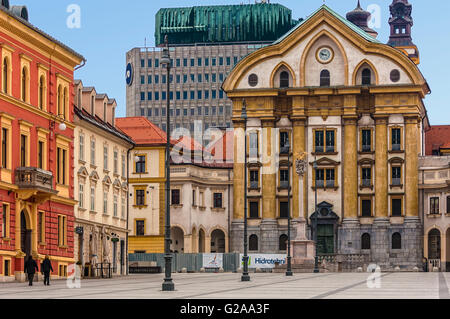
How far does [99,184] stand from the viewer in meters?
73.2

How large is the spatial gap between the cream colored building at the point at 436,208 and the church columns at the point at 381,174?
→ 380 cm

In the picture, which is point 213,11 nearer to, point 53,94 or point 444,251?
point 444,251

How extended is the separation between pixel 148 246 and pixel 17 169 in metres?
54.6

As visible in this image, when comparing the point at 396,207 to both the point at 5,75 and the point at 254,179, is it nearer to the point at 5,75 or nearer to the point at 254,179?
the point at 254,179

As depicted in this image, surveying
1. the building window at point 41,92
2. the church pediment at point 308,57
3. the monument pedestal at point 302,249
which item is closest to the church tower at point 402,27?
the church pediment at point 308,57

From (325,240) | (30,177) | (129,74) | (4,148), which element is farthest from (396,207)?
(129,74)

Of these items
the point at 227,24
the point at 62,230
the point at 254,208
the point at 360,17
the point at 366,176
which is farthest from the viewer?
the point at 227,24

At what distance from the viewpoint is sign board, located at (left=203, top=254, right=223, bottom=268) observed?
342ft

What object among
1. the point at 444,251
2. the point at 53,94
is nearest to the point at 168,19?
the point at 444,251

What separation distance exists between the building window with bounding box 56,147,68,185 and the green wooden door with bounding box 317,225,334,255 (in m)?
55.6

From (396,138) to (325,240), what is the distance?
13033 millimetres

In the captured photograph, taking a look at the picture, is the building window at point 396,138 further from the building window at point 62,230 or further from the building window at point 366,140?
the building window at point 62,230

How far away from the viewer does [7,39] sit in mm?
54719

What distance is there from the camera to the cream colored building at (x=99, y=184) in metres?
68.2
